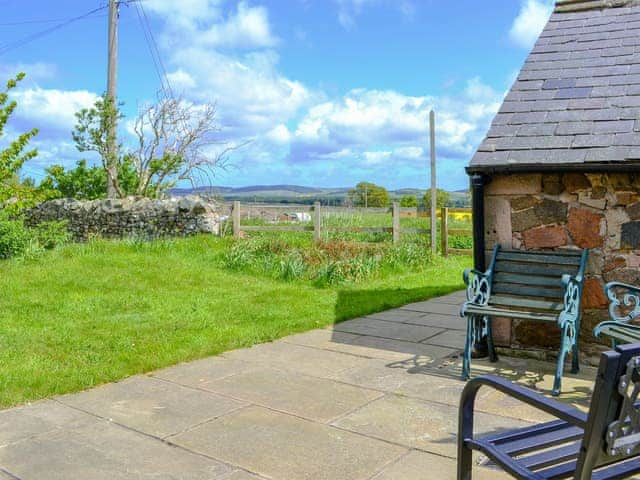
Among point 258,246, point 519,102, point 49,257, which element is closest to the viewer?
point 519,102

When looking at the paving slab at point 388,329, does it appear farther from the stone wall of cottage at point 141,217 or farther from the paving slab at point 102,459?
the stone wall of cottage at point 141,217

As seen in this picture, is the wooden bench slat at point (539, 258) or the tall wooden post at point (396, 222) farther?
the tall wooden post at point (396, 222)

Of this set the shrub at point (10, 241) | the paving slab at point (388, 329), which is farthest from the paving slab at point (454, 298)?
the shrub at point (10, 241)

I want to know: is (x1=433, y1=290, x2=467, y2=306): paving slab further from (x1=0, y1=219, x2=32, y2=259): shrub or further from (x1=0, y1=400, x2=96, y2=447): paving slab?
(x1=0, y1=219, x2=32, y2=259): shrub

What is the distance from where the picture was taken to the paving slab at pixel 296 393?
418cm

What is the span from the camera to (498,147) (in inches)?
218

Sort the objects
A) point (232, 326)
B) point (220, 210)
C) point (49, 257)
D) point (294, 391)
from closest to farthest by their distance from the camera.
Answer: point (294, 391) < point (232, 326) < point (49, 257) < point (220, 210)

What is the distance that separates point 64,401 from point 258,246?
26.2 ft

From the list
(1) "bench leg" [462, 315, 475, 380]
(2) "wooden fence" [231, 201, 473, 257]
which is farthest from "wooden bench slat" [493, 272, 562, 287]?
(2) "wooden fence" [231, 201, 473, 257]

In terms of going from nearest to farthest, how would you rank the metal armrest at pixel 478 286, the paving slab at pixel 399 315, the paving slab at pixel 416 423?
1. the paving slab at pixel 416 423
2. the metal armrest at pixel 478 286
3. the paving slab at pixel 399 315

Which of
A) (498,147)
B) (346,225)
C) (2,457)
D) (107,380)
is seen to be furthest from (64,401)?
(346,225)

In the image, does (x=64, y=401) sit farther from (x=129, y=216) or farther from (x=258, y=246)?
(x=129, y=216)

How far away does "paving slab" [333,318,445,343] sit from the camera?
6.52 meters

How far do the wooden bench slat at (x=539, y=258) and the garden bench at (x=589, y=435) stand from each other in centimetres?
292
